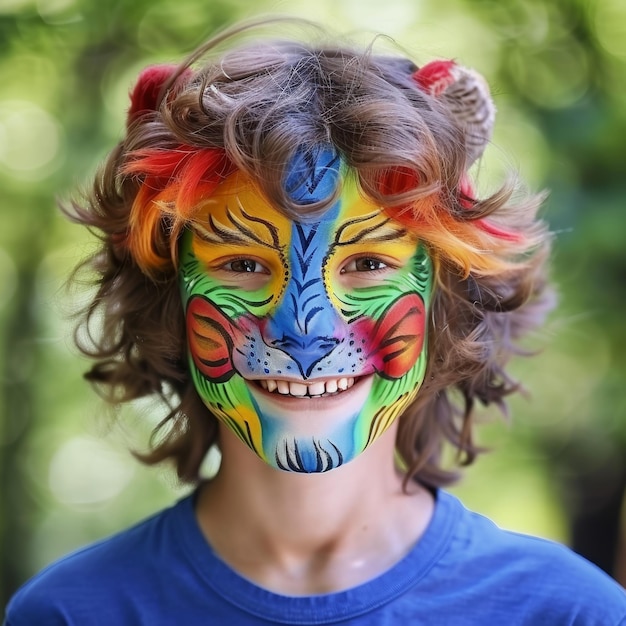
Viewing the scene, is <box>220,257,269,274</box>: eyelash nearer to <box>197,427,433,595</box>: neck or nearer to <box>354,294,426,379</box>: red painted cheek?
<box>354,294,426,379</box>: red painted cheek

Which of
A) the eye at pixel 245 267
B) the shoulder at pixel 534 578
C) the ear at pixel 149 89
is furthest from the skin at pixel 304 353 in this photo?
the ear at pixel 149 89

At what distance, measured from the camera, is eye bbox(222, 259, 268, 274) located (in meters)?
1.40

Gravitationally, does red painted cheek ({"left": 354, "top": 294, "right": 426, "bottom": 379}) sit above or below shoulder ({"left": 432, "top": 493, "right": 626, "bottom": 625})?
above

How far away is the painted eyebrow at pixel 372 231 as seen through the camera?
53.6 inches

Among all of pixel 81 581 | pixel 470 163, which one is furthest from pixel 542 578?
pixel 81 581

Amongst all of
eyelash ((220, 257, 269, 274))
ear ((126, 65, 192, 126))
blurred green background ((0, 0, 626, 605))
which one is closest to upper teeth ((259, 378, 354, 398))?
eyelash ((220, 257, 269, 274))

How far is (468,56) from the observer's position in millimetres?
2729

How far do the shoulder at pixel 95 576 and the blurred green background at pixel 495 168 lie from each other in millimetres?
729

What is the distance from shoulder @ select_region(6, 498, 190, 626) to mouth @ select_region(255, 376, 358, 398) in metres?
0.42

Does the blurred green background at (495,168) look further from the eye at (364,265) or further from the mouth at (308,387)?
the mouth at (308,387)

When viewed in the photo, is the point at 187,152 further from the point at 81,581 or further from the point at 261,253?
the point at 81,581

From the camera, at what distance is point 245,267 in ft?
4.65

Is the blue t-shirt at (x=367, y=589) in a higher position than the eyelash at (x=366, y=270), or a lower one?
lower

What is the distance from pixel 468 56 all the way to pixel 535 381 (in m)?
1.12
